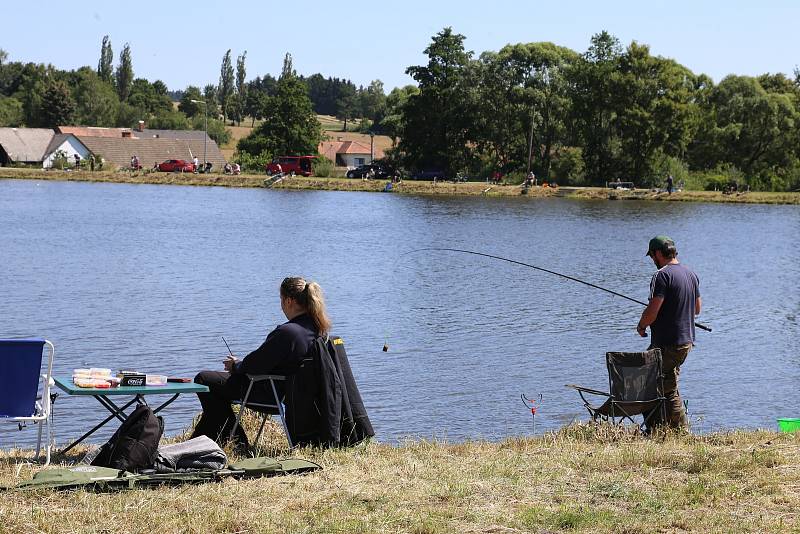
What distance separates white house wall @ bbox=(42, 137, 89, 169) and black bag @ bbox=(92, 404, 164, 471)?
85.0 metres

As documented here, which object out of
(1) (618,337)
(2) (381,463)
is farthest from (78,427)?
(1) (618,337)

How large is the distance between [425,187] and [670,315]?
64801 mm

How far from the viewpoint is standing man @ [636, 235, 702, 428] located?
874 centimetres

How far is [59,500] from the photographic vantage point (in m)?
5.74

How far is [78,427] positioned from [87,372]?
3525mm

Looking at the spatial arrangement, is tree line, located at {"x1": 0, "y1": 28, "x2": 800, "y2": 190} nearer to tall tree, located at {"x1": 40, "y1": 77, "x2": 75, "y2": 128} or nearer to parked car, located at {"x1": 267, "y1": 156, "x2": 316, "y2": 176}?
parked car, located at {"x1": 267, "y1": 156, "x2": 316, "y2": 176}

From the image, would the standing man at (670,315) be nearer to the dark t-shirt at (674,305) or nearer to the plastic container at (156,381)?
the dark t-shirt at (674,305)

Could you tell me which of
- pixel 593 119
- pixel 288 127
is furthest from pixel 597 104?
pixel 288 127

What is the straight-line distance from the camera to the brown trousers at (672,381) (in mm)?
8875

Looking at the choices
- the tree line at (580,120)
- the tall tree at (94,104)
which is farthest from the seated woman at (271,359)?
the tall tree at (94,104)

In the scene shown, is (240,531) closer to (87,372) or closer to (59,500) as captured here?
(59,500)

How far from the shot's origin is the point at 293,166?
78.7 m

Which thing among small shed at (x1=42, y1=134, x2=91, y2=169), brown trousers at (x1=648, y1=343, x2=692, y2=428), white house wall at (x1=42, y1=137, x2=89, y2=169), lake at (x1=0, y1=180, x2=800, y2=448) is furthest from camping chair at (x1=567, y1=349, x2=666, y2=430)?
small shed at (x1=42, y1=134, x2=91, y2=169)

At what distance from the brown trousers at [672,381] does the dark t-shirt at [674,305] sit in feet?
0.20
